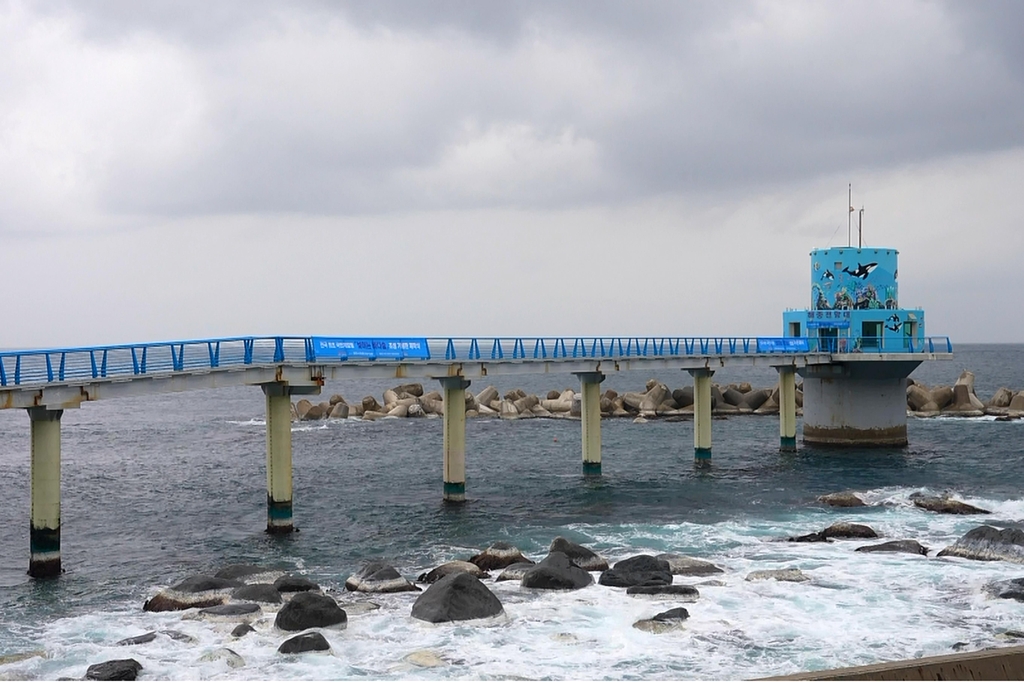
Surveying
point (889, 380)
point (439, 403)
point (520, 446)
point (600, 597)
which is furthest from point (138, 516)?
point (439, 403)

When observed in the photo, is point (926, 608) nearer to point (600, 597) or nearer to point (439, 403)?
point (600, 597)

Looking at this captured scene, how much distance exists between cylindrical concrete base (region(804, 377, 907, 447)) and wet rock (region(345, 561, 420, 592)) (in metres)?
37.2

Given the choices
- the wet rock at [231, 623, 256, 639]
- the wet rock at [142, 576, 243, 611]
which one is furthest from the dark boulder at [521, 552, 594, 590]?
the wet rock at [142, 576, 243, 611]

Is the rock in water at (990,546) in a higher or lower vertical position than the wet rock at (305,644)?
higher

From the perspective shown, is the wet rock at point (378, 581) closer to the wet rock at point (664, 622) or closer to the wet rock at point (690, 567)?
the wet rock at point (664, 622)

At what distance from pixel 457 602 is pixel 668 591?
16.8 feet

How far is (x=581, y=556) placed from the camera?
87.1 ft

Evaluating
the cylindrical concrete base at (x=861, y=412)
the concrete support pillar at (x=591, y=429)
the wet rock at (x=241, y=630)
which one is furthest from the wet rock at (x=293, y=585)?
the cylindrical concrete base at (x=861, y=412)

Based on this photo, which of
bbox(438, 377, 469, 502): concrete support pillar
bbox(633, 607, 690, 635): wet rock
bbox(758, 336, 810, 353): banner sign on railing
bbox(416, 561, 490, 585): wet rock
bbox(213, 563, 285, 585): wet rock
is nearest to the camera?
Answer: bbox(633, 607, 690, 635): wet rock

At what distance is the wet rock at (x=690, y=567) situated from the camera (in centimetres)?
2545

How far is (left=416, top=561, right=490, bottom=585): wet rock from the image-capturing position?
25078 mm

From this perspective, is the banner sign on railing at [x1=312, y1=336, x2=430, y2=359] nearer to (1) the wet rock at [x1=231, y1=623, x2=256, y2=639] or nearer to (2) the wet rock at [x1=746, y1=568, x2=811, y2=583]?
(1) the wet rock at [x1=231, y1=623, x2=256, y2=639]

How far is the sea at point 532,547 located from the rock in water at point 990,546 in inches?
23.3

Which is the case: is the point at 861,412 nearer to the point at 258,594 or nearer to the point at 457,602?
the point at 457,602
